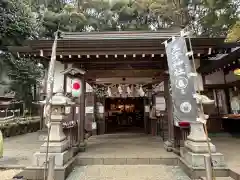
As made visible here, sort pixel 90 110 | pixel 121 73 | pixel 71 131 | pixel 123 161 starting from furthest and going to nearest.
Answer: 1. pixel 90 110
2. pixel 121 73
3. pixel 71 131
4. pixel 123 161

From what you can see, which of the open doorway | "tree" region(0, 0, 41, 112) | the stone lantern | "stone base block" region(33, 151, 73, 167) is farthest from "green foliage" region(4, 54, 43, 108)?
"stone base block" region(33, 151, 73, 167)

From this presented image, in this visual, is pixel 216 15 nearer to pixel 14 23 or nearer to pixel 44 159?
pixel 44 159

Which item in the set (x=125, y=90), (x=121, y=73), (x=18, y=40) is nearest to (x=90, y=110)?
(x=125, y=90)

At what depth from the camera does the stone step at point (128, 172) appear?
4684 mm

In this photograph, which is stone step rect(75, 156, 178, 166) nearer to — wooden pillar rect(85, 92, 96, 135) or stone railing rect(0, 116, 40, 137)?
wooden pillar rect(85, 92, 96, 135)

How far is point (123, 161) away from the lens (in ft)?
18.6

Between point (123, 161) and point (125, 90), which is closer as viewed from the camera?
point (123, 161)

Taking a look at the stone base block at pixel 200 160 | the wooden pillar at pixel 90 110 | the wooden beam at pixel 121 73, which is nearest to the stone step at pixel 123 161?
the stone base block at pixel 200 160

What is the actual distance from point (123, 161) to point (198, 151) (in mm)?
2287

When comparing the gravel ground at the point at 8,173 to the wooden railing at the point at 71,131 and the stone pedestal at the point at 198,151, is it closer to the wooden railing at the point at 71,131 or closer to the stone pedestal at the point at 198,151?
the wooden railing at the point at 71,131

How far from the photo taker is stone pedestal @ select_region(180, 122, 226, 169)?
4.64 metres

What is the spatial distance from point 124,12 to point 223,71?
12.6m

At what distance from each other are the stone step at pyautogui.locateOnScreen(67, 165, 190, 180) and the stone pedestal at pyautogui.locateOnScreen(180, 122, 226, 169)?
1.49 ft

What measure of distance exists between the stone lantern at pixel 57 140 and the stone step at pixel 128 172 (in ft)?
2.02
